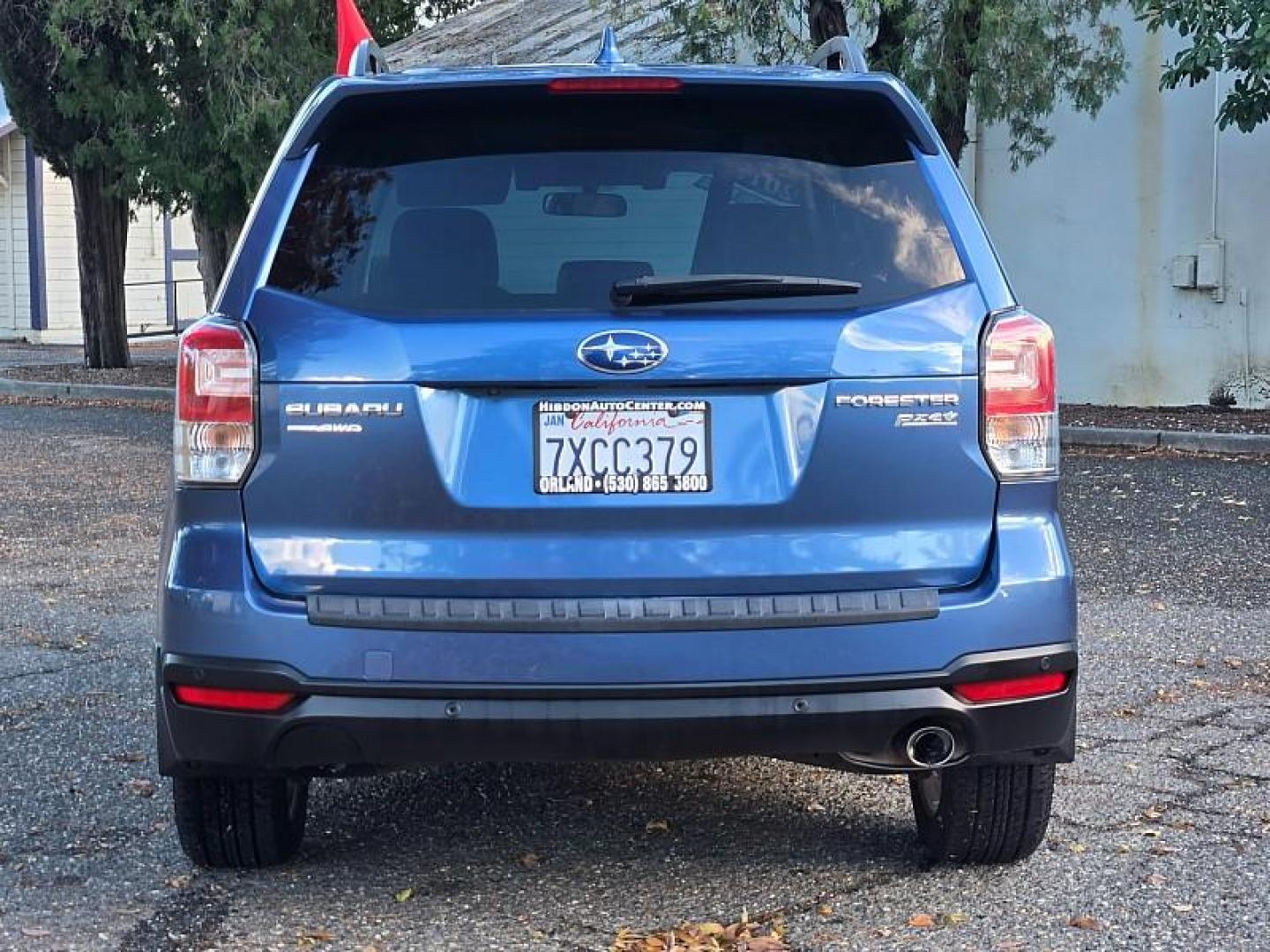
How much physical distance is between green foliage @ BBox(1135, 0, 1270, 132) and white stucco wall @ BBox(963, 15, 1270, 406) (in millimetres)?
1572

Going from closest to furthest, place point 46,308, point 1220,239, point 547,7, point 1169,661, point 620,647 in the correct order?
point 620,647, point 1169,661, point 1220,239, point 547,7, point 46,308

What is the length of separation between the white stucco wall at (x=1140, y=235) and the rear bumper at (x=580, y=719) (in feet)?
42.8

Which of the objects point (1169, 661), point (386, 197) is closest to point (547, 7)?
point (1169, 661)

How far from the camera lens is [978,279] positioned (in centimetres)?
380

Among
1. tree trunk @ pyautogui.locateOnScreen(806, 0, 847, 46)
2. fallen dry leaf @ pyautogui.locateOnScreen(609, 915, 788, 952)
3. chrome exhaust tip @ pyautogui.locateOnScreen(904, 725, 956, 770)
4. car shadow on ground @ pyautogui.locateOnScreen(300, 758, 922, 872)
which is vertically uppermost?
tree trunk @ pyautogui.locateOnScreen(806, 0, 847, 46)

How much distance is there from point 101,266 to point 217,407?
20.4 metres

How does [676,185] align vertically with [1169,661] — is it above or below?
above

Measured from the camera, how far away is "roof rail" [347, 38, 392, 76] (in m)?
4.39

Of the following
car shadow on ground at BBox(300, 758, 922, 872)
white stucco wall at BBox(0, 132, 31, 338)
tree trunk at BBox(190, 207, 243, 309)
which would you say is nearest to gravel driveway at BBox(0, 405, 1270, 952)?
car shadow on ground at BBox(300, 758, 922, 872)

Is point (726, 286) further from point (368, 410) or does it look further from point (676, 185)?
point (368, 410)

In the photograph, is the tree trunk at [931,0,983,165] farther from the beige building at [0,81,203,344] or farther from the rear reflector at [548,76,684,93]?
the beige building at [0,81,203,344]

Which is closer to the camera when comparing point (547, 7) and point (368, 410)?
point (368, 410)

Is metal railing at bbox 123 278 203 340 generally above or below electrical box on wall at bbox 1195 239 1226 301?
below

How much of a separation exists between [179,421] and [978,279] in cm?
161
